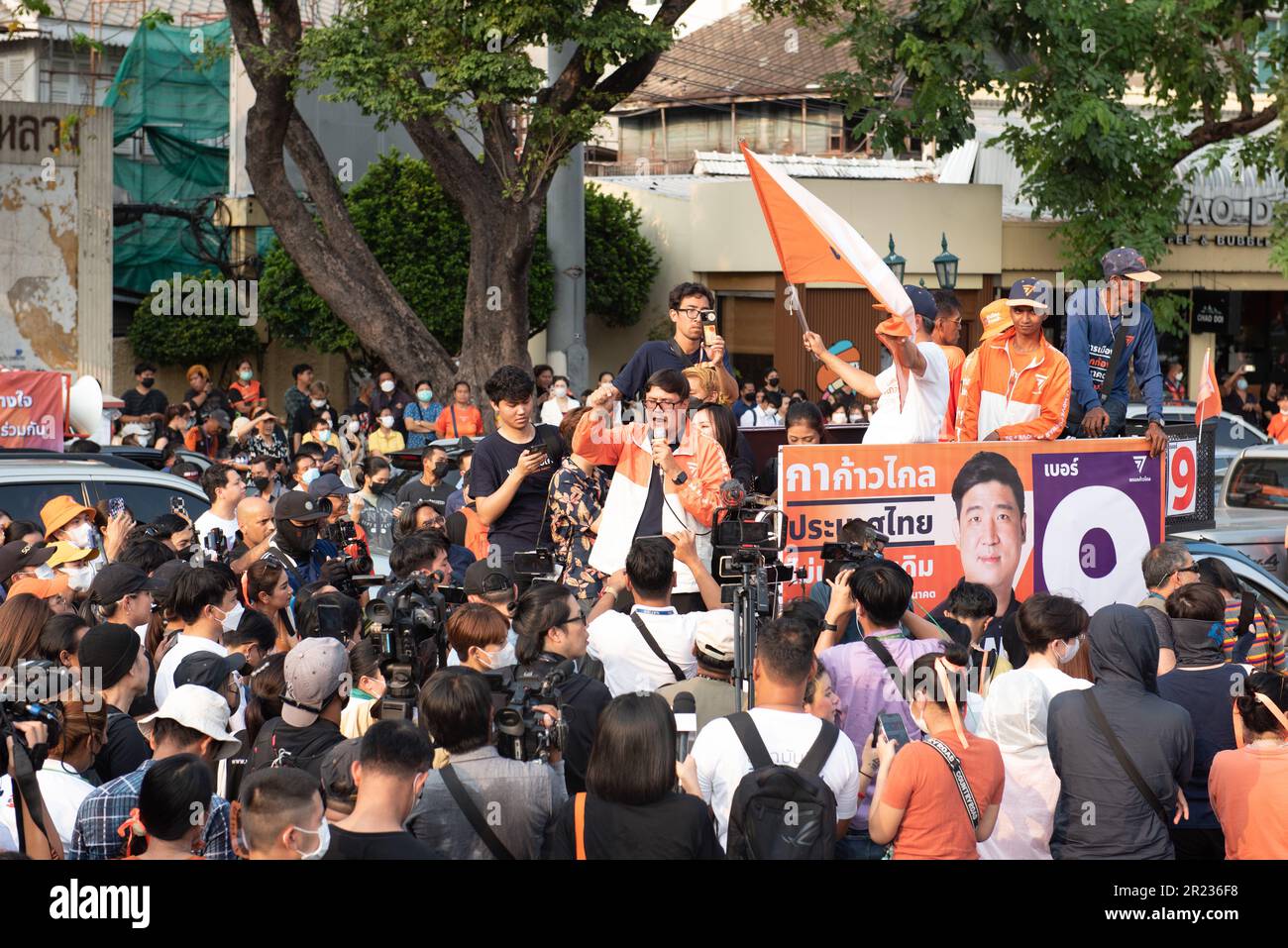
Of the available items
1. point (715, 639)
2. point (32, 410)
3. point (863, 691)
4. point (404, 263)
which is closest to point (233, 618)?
point (715, 639)

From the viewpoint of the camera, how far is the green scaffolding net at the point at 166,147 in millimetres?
26688

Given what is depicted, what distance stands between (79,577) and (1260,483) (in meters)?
8.39

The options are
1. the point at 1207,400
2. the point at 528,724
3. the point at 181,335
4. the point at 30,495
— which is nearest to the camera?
the point at 528,724

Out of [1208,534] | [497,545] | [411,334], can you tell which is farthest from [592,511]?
[411,334]

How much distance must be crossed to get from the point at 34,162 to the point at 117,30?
10.9 metres

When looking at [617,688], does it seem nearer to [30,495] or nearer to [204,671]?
[204,671]

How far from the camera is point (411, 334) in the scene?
19844 millimetres

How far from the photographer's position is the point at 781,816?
4.41 metres

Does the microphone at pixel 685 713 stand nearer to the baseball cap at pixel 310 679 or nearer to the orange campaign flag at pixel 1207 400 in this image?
the baseball cap at pixel 310 679

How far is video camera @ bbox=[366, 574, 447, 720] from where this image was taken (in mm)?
5223

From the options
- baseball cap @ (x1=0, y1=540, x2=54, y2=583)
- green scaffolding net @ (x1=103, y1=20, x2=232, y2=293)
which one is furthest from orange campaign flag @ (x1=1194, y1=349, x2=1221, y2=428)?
green scaffolding net @ (x1=103, y1=20, x2=232, y2=293)

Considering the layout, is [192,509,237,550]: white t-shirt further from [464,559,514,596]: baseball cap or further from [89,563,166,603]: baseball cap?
[464,559,514,596]: baseball cap
